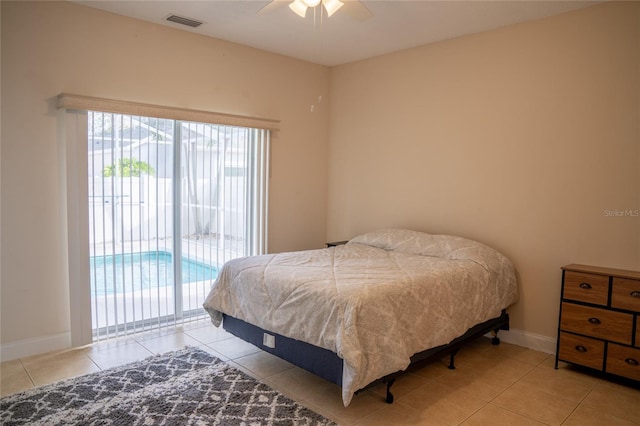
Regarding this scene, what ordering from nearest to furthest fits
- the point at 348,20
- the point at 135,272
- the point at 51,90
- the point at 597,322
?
the point at 597,322, the point at 51,90, the point at 348,20, the point at 135,272

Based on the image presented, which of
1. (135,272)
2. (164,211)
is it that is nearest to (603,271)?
(164,211)

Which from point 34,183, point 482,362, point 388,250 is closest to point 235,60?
point 34,183

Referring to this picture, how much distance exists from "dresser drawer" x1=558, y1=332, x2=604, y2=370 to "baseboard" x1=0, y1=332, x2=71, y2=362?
374 cm

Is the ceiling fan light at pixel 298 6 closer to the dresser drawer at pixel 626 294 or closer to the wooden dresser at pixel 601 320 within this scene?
the wooden dresser at pixel 601 320

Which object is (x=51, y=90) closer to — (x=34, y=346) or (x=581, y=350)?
(x=34, y=346)

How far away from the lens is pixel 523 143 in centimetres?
355

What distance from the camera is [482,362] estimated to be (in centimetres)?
326

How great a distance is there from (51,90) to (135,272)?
61.0 inches

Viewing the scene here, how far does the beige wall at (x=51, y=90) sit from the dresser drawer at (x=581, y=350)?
136 inches

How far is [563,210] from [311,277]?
2090 millimetres

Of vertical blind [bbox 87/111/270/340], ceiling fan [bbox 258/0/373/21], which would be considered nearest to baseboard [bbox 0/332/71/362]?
vertical blind [bbox 87/111/270/340]

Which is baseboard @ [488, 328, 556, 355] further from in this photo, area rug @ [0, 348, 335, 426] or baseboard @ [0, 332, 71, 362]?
baseboard @ [0, 332, 71, 362]

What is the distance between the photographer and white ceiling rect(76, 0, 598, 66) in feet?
10.5

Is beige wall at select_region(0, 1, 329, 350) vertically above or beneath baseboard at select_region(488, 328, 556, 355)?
above
